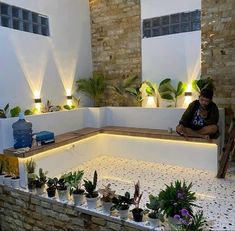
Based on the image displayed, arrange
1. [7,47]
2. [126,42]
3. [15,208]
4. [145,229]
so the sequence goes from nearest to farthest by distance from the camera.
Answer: [145,229] < [15,208] < [7,47] < [126,42]

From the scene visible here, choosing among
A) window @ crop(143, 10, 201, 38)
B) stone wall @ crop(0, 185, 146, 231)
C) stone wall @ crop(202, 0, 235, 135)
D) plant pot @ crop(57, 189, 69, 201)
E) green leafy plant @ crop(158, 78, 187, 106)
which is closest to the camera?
stone wall @ crop(0, 185, 146, 231)

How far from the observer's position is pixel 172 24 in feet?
17.0

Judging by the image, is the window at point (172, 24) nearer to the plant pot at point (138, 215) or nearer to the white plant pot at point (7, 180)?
the plant pot at point (138, 215)

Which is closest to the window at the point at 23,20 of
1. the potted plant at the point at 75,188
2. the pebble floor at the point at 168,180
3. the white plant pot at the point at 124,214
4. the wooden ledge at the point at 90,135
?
the wooden ledge at the point at 90,135

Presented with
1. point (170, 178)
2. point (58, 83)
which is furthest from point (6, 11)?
point (170, 178)

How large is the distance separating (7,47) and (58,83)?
1.36 m

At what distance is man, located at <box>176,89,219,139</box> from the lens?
3.68 meters

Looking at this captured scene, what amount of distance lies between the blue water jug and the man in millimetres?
2359

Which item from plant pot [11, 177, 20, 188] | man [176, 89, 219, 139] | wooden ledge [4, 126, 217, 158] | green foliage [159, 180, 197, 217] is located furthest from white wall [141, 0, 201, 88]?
plant pot [11, 177, 20, 188]

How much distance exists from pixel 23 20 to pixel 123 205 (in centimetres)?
401

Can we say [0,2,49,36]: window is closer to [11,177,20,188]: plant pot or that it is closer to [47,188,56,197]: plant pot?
[11,177,20,188]: plant pot

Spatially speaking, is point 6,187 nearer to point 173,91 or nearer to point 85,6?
point 173,91

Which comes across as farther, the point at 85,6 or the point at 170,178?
the point at 85,6

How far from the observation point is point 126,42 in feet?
19.0
